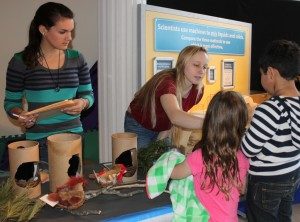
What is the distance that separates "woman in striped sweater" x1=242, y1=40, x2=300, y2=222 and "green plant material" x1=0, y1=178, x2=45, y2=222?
2.21ft

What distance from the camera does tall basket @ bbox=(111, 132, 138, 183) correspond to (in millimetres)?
1203

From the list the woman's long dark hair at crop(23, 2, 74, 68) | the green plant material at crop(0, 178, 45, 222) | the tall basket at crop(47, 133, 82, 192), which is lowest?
the green plant material at crop(0, 178, 45, 222)

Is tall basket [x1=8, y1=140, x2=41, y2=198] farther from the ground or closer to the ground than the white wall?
closer to the ground

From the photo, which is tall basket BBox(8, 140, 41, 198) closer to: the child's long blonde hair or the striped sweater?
the striped sweater

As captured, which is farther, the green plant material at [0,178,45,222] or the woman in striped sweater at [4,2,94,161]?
the woman in striped sweater at [4,2,94,161]

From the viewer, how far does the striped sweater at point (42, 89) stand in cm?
158

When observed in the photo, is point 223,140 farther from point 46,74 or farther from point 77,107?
point 46,74

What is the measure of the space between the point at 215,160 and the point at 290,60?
53cm

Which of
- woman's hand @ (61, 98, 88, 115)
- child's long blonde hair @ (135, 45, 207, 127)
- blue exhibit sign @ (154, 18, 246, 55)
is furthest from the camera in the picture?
blue exhibit sign @ (154, 18, 246, 55)

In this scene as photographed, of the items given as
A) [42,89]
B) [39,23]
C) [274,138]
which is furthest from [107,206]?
[39,23]

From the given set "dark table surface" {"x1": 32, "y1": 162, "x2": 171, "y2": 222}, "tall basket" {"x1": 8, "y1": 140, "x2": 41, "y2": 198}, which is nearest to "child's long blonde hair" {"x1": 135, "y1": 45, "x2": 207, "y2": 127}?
"dark table surface" {"x1": 32, "y1": 162, "x2": 171, "y2": 222}

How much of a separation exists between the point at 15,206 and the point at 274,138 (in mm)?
835

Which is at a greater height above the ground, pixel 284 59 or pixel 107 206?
pixel 284 59

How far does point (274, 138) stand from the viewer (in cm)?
124
